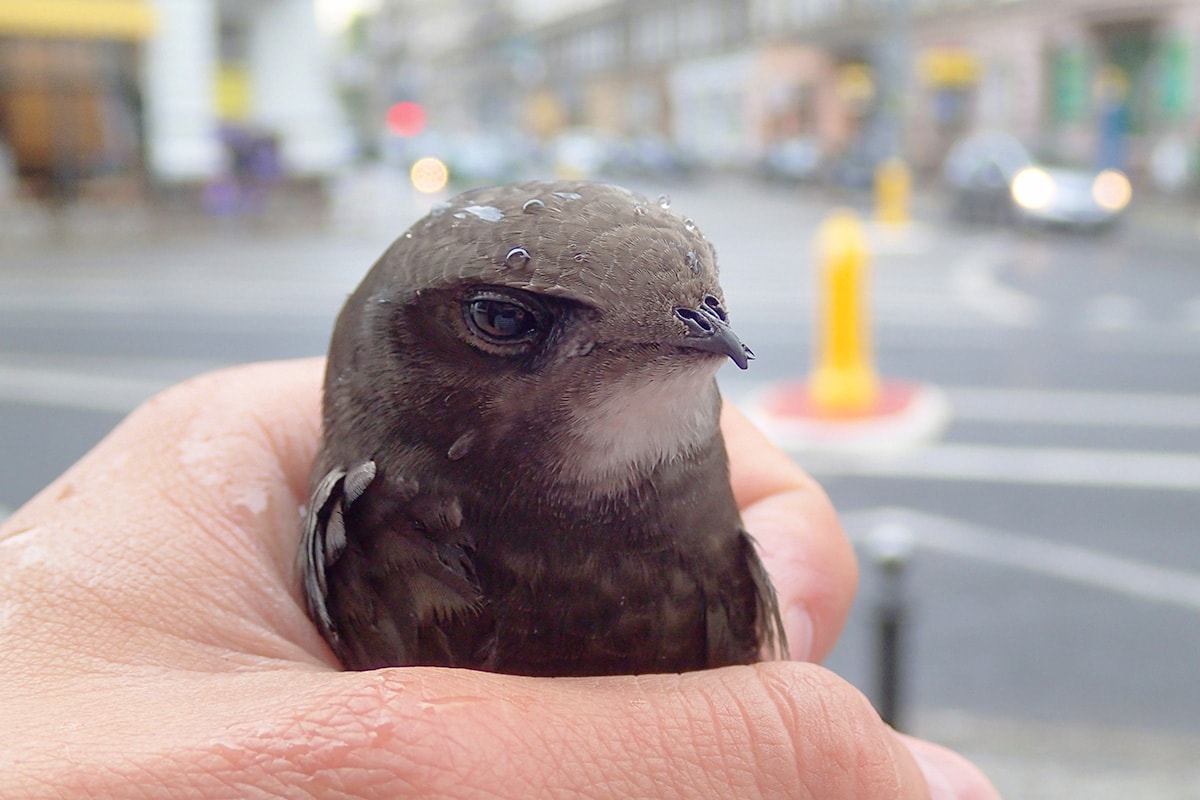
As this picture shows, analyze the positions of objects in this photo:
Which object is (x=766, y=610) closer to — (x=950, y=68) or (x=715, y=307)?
(x=715, y=307)

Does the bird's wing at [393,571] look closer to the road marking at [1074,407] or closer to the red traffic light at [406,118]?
the road marking at [1074,407]

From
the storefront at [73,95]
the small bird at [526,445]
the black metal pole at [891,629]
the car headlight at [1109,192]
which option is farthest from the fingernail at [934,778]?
the storefront at [73,95]

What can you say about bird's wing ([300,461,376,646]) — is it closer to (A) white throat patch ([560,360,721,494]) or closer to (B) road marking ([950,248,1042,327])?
(A) white throat patch ([560,360,721,494])

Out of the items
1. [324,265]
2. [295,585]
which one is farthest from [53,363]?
[295,585]

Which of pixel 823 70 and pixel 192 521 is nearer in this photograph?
pixel 192 521

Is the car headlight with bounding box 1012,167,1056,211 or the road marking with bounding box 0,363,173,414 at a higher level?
the car headlight with bounding box 1012,167,1056,211

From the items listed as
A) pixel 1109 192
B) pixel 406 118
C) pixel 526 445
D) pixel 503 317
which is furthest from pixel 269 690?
pixel 406 118

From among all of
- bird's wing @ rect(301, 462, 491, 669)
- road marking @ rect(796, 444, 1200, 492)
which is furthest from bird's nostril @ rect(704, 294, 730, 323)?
road marking @ rect(796, 444, 1200, 492)
